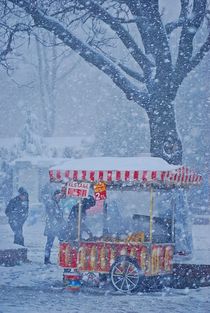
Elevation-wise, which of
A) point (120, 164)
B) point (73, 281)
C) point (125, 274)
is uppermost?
point (120, 164)

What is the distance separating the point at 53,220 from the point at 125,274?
15.1 feet

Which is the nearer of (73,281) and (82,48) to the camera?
(73,281)

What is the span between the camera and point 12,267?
14.5 metres

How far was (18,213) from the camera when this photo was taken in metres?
17.8

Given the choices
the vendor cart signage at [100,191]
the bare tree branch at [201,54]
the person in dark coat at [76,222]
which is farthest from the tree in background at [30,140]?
the vendor cart signage at [100,191]

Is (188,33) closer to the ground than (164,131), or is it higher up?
higher up

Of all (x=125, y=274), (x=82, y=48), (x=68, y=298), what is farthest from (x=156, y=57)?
(x=68, y=298)

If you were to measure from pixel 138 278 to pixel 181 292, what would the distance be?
0.80 m

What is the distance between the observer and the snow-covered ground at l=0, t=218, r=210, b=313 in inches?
378

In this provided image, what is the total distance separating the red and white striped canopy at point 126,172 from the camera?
11.1 metres

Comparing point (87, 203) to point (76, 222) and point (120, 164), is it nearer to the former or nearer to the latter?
point (76, 222)

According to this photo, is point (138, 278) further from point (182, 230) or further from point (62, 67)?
point (62, 67)

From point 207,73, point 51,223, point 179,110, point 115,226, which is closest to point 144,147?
point 179,110

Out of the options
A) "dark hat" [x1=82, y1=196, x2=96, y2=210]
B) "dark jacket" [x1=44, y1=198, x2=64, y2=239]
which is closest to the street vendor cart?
"dark hat" [x1=82, y1=196, x2=96, y2=210]
